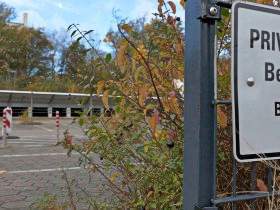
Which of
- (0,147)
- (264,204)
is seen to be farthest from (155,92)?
(0,147)

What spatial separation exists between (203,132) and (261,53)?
1.03ft

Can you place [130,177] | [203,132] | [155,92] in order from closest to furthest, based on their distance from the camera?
1. [203,132]
2. [155,92]
3. [130,177]

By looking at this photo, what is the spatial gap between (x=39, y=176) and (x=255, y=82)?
22.4 ft

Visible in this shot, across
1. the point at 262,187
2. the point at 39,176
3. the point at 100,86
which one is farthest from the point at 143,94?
the point at 39,176

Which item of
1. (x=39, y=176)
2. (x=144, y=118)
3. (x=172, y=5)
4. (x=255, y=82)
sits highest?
(x=172, y=5)

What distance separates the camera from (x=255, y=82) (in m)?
1.53

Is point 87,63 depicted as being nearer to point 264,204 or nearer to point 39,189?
point 264,204

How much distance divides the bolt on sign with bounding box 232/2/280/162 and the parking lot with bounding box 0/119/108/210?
2504 millimetres

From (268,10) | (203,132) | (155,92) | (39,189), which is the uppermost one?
(268,10)

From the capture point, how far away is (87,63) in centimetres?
352

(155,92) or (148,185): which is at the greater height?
(155,92)

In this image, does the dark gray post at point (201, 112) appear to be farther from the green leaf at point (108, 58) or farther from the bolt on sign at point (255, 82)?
the green leaf at point (108, 58)

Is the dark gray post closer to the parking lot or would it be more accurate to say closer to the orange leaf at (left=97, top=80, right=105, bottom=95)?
the orange leaf at (left=97, top=80, right=105, bottom=95)

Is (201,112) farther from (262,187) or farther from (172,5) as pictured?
(172,5)
